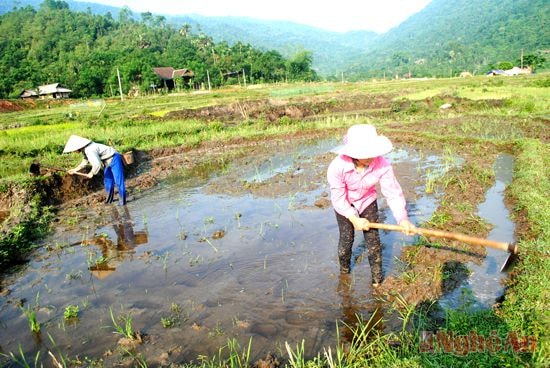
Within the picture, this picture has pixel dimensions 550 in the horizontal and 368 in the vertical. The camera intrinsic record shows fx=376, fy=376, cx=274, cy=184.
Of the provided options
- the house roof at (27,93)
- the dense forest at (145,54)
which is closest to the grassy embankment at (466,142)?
the house roof at (27,93)

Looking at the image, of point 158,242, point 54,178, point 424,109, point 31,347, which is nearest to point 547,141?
point 424,109

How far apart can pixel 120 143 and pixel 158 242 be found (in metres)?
8.01

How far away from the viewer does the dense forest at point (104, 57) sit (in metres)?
47.3

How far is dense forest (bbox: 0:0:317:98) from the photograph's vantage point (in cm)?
4728

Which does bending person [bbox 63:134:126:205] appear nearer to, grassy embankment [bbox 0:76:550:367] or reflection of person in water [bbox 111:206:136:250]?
reflection of person in water [bbox 111:206:136:250]

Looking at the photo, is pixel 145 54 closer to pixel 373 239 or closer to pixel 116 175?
pixel 116 175

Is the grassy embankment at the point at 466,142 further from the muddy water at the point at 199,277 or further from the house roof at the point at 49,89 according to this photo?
the house roof at the point at 49,89

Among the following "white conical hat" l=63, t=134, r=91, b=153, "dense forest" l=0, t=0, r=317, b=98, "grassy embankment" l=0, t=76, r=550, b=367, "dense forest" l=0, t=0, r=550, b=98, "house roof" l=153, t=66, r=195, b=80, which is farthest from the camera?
"house roof" l=153, t=66, r=195, b=80

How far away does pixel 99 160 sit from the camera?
20.5ft

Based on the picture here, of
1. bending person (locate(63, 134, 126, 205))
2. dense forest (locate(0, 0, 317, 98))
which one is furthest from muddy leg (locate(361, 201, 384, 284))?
dense forest (locate(0, 0, 317, 98))

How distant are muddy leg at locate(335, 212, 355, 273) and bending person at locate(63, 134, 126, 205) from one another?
14.5 feet

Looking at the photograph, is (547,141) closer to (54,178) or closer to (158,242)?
(158,242)

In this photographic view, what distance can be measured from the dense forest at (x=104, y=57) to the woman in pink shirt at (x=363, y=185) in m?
47.7

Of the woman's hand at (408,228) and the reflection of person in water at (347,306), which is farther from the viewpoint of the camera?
the reflection of person in water at (347,306)
